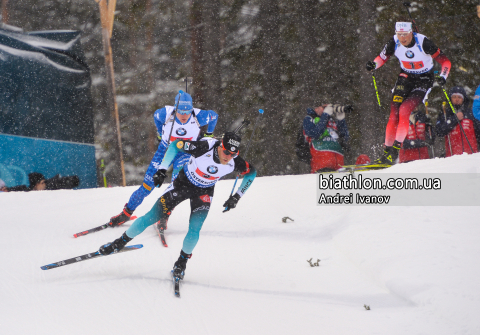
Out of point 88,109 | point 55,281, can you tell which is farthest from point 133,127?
point 55,281

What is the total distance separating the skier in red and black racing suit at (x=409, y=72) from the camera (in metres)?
5.75

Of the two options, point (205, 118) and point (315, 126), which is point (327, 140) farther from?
point (205, 118)

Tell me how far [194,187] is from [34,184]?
17.9 feet

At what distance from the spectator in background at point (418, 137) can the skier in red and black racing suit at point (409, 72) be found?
811 millimetres

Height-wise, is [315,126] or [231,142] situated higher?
[315,126]

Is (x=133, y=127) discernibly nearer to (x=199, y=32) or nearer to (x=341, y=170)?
(x=199, y=32)

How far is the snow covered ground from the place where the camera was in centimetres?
325

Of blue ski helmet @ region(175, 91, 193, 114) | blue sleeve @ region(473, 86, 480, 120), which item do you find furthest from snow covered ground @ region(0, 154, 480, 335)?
blue ski helmet @ region(175, 91, 193, 114)

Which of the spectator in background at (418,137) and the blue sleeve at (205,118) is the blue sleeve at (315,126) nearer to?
the spectator in background at (418,137)

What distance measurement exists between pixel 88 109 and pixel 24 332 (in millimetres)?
6799

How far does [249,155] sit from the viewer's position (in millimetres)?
12375

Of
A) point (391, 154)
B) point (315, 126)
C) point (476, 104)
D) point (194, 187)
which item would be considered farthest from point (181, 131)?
point (476, 104)

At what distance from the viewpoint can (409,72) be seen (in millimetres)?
5930

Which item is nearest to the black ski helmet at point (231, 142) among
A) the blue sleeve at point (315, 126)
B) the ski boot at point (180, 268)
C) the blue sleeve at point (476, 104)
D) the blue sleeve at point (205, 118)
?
the ski boot at point (180, 268)
